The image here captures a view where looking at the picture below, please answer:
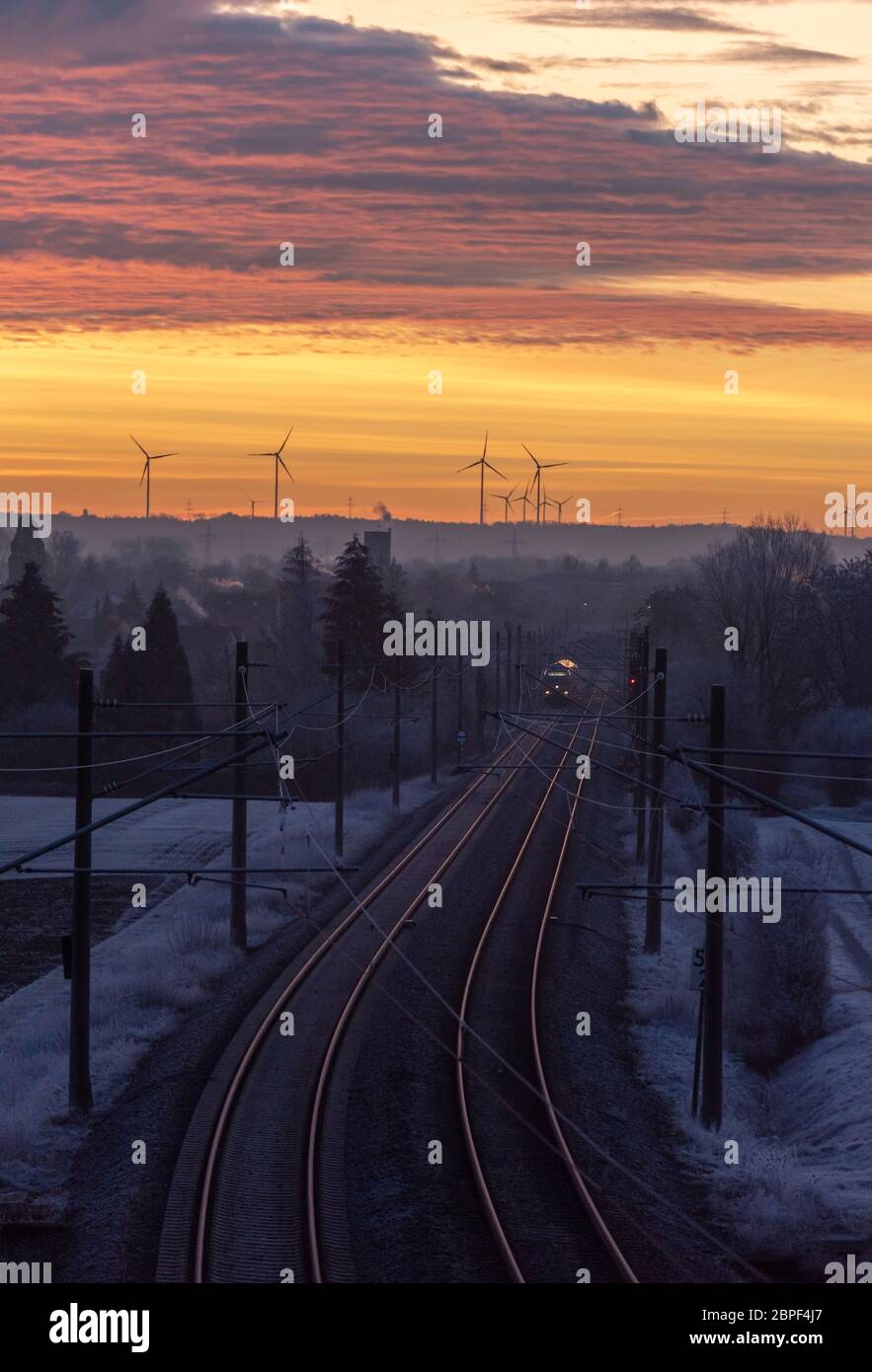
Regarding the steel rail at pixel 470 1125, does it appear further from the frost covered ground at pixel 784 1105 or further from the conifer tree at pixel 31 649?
the conifer tree at pixel 31 649

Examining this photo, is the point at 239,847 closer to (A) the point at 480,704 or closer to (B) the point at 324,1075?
(B) the point at 324,1075

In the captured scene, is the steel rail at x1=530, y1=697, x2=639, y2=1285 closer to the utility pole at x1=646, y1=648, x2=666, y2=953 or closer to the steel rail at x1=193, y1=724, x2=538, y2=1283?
the utility pole at x1=646, y1=648, x2=666, y2=953

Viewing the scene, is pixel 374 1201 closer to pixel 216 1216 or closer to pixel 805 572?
pixel 216 1216

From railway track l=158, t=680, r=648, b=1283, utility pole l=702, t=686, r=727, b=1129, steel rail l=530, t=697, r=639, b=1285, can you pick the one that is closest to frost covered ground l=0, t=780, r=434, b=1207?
railway track l=158, t=680, r=648, b=1283

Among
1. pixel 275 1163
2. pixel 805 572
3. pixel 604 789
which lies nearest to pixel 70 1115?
pixel 275 1163

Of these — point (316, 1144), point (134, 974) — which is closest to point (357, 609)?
point (134, 974)

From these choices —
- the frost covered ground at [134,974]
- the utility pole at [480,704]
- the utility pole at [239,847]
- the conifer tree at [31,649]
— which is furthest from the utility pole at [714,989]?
the conifer tree at [31,649]
